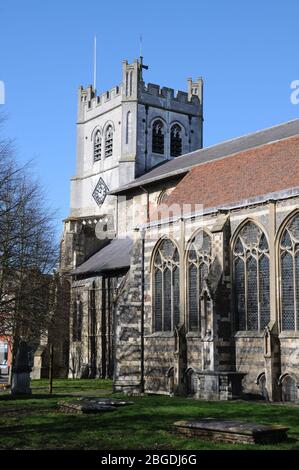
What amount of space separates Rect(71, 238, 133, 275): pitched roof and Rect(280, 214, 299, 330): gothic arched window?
14608mm

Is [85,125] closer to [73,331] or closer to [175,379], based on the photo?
[73,331]

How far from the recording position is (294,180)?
21.9 metres

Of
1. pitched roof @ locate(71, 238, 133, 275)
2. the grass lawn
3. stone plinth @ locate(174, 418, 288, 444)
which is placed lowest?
the grass lawn

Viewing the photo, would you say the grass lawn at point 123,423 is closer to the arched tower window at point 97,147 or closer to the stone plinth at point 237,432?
the stone plinth at point 237,432

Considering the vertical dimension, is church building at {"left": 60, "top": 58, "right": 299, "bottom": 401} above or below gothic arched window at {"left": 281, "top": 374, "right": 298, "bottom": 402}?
above

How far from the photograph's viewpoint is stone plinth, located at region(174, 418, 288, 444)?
11.0 metres

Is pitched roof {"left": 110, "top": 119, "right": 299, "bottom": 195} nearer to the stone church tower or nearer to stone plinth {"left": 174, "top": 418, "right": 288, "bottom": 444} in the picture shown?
the stone church tower

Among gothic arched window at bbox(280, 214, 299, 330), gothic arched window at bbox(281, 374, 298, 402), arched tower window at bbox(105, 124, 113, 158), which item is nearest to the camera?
gothic arched window at bbox(281, 374, 298, 402)

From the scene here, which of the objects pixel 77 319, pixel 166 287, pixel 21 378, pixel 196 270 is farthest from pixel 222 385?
pixel 77 319

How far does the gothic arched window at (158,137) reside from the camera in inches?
1873

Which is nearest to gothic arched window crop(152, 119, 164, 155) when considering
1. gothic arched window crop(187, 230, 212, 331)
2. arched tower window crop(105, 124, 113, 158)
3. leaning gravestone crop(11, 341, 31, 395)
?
arched tower window crop(105, 124, 113, 158)

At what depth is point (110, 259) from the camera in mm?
38062

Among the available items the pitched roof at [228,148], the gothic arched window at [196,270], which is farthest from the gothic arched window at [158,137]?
the gothic arched window at [196,270]

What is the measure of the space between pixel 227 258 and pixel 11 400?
29.6 feet
